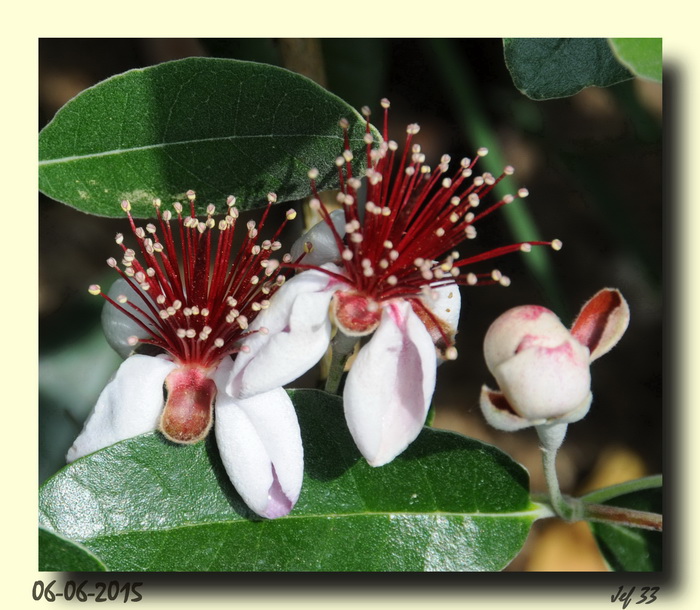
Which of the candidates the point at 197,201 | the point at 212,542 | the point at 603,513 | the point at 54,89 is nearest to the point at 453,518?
the point at 603,513

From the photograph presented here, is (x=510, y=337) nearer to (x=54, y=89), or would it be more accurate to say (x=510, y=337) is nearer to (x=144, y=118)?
(x=144, y=118)

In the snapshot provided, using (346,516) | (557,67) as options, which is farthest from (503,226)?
(346,516)

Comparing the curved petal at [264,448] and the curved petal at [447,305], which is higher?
the curved petal at [447,305]

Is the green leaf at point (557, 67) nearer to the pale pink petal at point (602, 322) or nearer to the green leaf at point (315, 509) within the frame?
the pale pink petal at point (602, 322)

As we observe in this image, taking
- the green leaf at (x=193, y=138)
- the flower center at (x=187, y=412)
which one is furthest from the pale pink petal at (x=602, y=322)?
the flower center at (x=187, y=412)

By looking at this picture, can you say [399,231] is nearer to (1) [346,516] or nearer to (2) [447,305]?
(2) [447,305]

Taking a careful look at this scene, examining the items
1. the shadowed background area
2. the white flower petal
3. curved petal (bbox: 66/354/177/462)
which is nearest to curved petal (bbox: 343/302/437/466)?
the white flower petal
